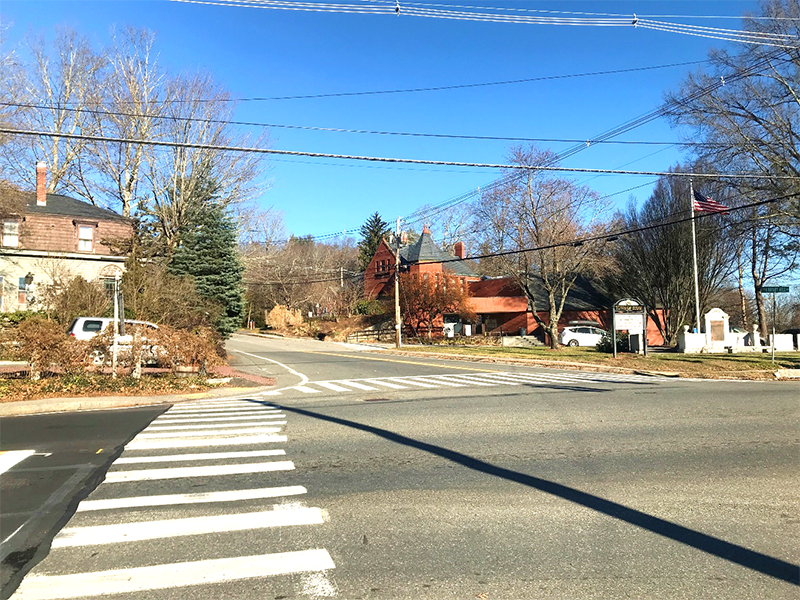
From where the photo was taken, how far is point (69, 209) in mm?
35688

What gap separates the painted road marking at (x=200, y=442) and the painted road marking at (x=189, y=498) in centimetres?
262

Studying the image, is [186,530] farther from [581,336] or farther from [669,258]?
[669,258]

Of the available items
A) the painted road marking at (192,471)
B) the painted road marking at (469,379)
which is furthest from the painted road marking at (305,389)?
the painted road marking at (192,471)

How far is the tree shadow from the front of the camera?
→ 452cm

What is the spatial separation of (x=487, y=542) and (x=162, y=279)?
2545cm

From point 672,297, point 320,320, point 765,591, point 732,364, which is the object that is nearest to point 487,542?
point 765,591

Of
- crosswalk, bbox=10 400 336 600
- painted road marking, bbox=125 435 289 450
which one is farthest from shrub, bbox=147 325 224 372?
crosswalk, bbox=10 400 336 600

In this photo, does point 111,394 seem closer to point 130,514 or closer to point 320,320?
point 130,514

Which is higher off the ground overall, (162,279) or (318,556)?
(162,279)

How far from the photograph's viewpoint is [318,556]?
468 cm

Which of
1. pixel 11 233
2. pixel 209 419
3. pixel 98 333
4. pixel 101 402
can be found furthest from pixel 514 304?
pixel 209 419

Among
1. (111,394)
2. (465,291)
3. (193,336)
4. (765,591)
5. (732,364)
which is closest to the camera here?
(765,591)

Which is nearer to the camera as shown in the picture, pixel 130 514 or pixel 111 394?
pixel 130 514

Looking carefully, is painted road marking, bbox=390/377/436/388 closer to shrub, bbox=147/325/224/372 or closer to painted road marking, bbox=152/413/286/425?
shrub, bbox=147/325/224/372
